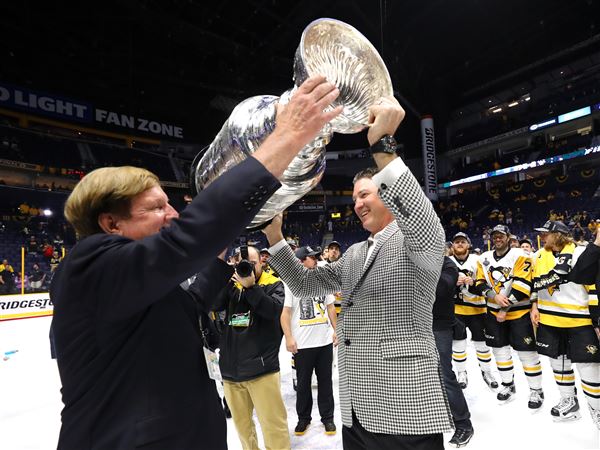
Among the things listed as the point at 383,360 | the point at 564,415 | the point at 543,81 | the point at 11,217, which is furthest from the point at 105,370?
the point at 543,81

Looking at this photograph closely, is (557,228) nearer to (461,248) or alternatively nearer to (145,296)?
(461,248)

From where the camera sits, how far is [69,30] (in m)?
15.0

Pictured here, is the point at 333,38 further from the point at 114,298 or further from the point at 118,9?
the point at 118,9

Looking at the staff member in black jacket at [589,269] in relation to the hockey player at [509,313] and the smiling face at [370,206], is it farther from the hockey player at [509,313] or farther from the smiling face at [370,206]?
the smiling face at [370,206]

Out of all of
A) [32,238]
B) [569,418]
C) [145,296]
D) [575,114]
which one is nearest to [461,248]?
[569,418]

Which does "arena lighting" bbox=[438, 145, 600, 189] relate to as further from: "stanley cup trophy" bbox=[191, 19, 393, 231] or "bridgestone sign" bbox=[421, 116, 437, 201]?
"stanley cup trophy" bbox=[191, 19, 393, 231]

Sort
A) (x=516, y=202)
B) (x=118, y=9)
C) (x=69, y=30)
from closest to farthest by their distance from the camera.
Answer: (x=118, y=9) < (x=69, y=30) < (x=516, y=202)

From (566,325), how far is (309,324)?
240cm

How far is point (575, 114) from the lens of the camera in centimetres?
1825

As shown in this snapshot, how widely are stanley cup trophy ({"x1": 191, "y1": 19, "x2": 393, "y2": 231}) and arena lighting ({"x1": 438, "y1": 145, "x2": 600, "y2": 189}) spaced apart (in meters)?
21.1

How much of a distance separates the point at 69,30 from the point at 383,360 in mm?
18232

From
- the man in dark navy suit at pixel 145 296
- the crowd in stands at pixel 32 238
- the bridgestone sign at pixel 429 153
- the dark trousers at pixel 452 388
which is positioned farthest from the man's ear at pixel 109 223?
the bridgestone sign at pixel 429 153

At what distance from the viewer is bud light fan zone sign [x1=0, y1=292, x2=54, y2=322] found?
29.6ft

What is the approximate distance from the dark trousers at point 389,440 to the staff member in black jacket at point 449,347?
195 cm
